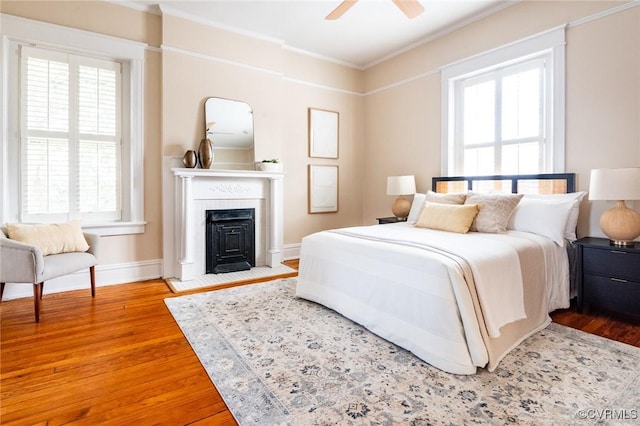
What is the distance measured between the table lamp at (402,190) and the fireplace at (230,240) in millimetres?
1925

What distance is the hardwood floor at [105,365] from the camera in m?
1.53

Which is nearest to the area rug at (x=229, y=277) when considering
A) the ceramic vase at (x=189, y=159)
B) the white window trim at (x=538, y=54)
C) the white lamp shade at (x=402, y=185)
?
the ceramic vase at (x=189, y=159)

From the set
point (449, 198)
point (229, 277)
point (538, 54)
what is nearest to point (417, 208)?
point (449, 198)

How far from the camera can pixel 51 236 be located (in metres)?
2.87

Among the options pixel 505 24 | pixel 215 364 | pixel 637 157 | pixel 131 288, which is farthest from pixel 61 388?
pixel 505 24

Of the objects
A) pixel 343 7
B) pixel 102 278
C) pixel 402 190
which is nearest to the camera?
pixel 343 7

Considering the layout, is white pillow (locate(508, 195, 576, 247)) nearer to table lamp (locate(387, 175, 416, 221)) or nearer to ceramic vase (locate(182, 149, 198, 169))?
table lamp (locate(387, 175, 416, 221))

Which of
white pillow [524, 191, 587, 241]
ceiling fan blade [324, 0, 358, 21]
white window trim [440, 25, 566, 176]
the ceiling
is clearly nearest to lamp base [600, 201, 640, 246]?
white pillow [524, 191, 587, 241]

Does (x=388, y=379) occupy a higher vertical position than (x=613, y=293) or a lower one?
lower

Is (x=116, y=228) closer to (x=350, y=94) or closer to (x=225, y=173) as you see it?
(x=225, y=173)

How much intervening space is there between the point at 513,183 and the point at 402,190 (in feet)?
4.30

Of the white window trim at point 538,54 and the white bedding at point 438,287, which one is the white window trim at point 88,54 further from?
the white window trim at point 538,54

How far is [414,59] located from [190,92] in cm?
309

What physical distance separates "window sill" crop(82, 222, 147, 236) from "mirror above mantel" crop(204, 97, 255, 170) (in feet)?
3.70
